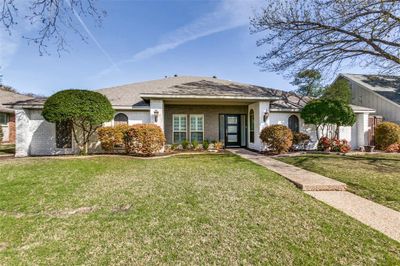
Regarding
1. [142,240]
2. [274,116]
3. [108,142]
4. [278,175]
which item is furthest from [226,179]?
[274,116]

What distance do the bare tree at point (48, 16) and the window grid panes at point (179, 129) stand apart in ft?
37.2

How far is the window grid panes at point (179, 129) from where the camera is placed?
51.5 feet

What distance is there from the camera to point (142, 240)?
11.7ft

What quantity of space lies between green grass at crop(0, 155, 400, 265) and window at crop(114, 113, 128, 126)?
6.87 m

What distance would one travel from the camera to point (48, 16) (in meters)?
3.98

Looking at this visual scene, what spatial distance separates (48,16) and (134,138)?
830 cm

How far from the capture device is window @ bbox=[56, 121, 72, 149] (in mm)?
13297

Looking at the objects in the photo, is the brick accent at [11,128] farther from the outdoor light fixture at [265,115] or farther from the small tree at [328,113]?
the small tree at [328,113]

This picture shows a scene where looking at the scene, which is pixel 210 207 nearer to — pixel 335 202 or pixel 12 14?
pixel 335 202

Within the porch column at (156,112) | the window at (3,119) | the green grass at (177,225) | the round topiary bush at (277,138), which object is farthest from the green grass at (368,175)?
the window at (3,119)

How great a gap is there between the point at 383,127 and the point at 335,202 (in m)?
13.7

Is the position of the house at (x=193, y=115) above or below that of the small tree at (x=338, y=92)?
below

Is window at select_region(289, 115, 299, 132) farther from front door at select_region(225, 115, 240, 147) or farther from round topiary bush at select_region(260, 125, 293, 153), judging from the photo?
front door at select_region(225, 115, 240, 147)

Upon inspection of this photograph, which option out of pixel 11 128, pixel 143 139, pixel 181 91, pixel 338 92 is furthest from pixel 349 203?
pixel 11 128
